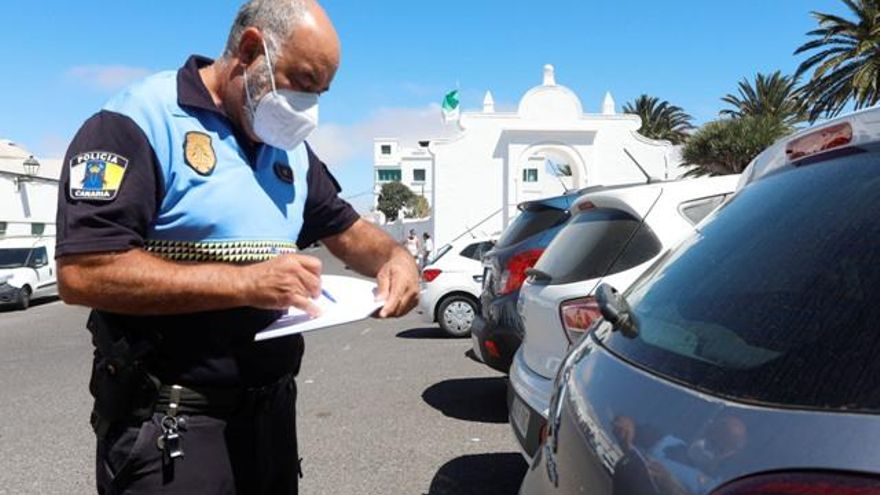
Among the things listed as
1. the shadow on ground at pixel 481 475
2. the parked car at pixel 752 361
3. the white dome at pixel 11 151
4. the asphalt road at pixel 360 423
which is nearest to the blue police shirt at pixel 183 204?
the parked car at pixel 752 361

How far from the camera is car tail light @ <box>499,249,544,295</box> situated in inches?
220

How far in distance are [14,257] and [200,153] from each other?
1927 cm

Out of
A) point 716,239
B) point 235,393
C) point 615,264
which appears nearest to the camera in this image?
point 716,239

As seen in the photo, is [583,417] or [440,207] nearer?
[583,417]

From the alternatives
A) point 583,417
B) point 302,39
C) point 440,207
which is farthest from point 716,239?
point 440,207

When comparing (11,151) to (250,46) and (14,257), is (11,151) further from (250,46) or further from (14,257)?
(250,46)

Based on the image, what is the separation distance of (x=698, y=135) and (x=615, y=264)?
31658 millimetres

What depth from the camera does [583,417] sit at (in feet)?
5.26

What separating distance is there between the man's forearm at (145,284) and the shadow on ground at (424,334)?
918 centimetres

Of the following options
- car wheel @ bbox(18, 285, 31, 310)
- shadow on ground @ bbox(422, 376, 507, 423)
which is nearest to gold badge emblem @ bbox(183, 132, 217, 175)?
shadow on ground @ bbox(422, 376, 507, 423)

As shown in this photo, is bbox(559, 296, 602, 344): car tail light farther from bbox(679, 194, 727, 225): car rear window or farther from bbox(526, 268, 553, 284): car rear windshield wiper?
bbox(679, 194, 727, 225): car rear window

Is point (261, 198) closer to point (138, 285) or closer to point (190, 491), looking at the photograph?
point (138, 285)

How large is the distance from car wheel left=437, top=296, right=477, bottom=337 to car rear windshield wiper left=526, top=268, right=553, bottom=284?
21.9 feet

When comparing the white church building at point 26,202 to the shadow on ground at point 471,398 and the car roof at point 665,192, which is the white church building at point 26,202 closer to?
the shadow on ground at point 471,398
